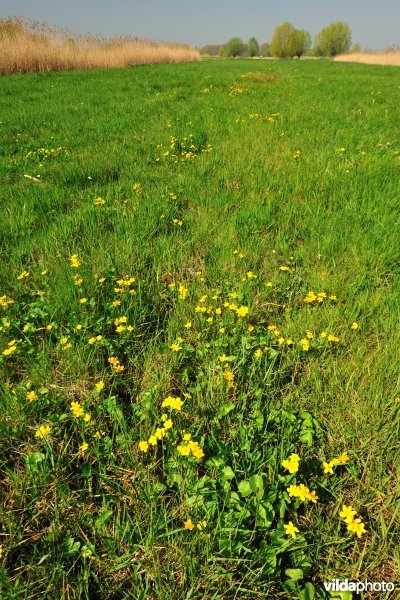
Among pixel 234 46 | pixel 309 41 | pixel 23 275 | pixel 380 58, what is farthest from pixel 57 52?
pixel 234 46

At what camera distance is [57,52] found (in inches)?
727

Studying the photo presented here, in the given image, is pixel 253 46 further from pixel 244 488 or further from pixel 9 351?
pixel 244 488

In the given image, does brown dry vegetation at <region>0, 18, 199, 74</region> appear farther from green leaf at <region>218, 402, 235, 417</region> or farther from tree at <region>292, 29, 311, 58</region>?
tree at <region>292, 29, 311, 58</region>

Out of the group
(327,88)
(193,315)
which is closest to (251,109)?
(327,88)

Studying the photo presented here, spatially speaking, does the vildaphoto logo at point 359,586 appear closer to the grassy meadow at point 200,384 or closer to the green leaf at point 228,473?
the grassy meadow at point 200,384

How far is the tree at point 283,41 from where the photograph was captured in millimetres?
68812

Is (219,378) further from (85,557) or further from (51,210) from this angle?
(51,210)

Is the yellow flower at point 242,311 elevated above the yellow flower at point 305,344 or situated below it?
above

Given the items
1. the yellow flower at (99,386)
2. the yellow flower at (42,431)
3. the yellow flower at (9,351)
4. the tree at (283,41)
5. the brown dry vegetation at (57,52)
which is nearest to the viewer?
the yellow flower at (42,431)

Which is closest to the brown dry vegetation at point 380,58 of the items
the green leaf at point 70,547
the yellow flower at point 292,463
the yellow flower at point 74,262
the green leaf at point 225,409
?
the yellow flower at point 74,262

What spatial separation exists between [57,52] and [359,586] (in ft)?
79.8

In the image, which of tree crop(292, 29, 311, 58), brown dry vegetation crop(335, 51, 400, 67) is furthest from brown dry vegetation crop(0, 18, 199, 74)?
tree crop(292, 29, 311, 58)

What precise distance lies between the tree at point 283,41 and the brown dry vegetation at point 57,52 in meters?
58.1

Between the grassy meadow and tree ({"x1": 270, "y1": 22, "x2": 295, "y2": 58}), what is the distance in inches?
3277
